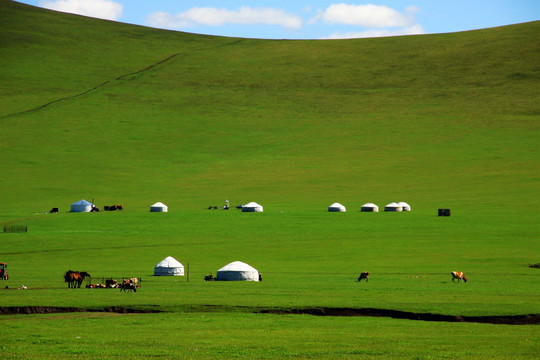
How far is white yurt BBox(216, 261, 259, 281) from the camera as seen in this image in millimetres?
51188

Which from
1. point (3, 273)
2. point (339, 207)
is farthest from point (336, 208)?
point (3, 273)

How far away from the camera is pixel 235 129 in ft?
448

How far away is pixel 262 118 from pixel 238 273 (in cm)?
9140

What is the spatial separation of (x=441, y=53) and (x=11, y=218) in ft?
358

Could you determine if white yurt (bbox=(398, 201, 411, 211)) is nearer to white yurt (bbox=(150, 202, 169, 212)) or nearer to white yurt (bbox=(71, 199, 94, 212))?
white yurt (bbox=(150, 202, 169, 212))

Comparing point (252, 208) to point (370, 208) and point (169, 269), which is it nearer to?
point (370, 208)

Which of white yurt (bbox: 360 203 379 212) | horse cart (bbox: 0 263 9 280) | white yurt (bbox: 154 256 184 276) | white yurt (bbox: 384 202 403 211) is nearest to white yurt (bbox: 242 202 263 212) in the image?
white yurt (bbox: 360 203 379 212)

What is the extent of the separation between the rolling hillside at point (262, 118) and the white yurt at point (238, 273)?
40676mm

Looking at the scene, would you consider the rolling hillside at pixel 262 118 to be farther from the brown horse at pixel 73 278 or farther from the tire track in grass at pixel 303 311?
the tire track in grass at pixel 303 311

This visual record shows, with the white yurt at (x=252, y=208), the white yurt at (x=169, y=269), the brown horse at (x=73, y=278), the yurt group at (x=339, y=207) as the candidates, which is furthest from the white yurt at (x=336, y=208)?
the brown horse at (x=73, y=278)

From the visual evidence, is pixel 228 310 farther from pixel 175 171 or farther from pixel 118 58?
pixel 118 58

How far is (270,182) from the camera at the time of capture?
4296 inches

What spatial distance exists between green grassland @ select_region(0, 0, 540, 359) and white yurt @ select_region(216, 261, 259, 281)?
2.29 meters

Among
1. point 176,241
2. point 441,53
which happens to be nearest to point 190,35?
point 441,53
